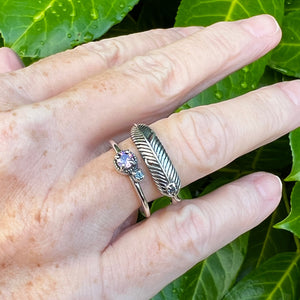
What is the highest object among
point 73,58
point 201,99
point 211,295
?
point 73,58

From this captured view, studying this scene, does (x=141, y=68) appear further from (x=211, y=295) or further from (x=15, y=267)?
(x=211, y=295)

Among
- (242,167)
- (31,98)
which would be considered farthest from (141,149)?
(242,167)

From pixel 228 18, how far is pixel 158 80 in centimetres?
25

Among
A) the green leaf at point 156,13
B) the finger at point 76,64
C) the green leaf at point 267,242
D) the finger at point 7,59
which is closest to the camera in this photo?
the finger at point 76,64

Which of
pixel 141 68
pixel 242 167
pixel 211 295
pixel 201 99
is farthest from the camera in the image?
pixel 242 167

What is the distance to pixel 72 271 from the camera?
0.69 meters

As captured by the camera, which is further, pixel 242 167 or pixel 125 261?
pixel 242 167

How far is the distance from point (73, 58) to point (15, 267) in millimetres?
328

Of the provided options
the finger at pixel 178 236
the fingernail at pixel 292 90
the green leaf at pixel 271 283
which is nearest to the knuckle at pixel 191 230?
the finger at pixel 178 236

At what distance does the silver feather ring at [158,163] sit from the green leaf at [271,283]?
403 mm

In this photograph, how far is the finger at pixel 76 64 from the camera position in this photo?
0.79m

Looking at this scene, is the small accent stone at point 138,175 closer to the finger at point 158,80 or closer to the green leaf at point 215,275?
the finger at point 158,80

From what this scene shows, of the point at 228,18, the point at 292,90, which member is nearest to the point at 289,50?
the point at 228,18

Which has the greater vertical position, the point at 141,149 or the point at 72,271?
the point at 141,149
